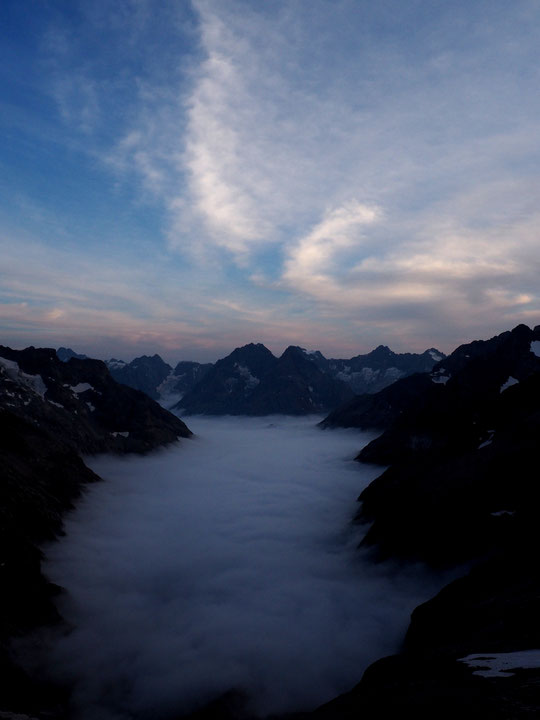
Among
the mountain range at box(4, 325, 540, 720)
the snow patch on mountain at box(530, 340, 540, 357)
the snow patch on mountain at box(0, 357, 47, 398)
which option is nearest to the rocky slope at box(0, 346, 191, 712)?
the mountain range at box(4, 325, 540, 720)

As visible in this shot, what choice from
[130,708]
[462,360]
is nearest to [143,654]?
[130,708]

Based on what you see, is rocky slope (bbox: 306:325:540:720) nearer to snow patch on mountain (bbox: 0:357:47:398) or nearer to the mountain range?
the mountain range


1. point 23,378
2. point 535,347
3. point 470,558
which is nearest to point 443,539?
point 470,558

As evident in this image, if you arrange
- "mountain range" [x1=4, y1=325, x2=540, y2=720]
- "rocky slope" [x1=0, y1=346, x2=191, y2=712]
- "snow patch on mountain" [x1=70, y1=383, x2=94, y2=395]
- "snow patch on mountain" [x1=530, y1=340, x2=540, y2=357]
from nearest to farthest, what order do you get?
1. "mountain range" [x1=4, y1=325, x2=540, y2=720]
2. "rocky slope" [x1=0, y1=346, x2=191, y2=712]
3. "snow patch on mountain" [x1=530, y1=340, x2=540, y2=357]
4. "snow patch on mountain" [x1=70, y1=383, x2=94, y2=395]

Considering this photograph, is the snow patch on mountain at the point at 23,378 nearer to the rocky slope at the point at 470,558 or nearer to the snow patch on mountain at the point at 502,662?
the rocky slope at the point at 470,558

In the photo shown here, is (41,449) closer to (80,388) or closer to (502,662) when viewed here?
(80,388)

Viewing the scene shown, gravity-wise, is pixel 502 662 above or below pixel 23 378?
below

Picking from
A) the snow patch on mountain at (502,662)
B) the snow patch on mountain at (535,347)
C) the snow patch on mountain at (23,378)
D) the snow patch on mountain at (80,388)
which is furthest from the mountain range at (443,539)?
the snow patch on mountain at (80,388)

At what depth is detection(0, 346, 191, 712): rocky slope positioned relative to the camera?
1505 inches

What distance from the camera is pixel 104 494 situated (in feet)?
334

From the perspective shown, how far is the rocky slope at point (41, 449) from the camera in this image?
125ft

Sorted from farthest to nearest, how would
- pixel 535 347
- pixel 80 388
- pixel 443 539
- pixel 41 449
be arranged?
1. pixel 80 388
2. pixel 535 347
3. pixel 41 449
4. pixel 443 539

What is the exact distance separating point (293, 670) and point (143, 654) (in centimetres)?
1643

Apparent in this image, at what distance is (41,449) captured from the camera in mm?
89562
